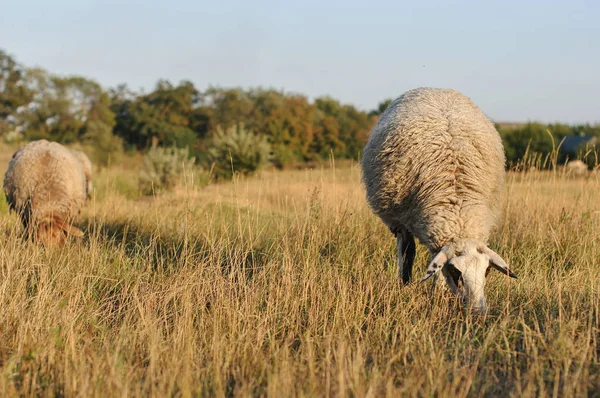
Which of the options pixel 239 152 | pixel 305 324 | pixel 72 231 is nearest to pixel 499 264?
pixel 305 324

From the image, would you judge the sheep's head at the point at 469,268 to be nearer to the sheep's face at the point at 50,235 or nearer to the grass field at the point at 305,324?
the grass field at the point at 305,324

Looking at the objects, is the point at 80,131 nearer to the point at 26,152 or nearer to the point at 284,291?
the point at 26,152

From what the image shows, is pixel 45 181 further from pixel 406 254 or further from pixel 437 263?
pixel 437 263

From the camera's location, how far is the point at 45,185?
7922 mm

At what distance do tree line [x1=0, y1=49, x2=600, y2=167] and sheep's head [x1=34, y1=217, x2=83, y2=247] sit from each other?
19.8m

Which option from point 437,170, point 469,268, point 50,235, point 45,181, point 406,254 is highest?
point 437,170

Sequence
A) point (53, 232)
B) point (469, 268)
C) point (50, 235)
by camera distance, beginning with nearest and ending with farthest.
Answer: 1. point (469, 268)
2. point (50, 235)
3. point (53, 232)

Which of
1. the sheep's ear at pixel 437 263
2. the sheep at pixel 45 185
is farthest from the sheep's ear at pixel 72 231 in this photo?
the sheep's ear at pixel 437 263

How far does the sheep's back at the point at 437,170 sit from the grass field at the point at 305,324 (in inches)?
21.7

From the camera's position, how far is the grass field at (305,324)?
3.18m

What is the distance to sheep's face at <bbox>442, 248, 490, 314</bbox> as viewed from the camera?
13.9 feet

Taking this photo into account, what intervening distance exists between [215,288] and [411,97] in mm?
3141

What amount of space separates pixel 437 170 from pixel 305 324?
192 cm

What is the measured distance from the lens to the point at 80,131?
1492 inches
